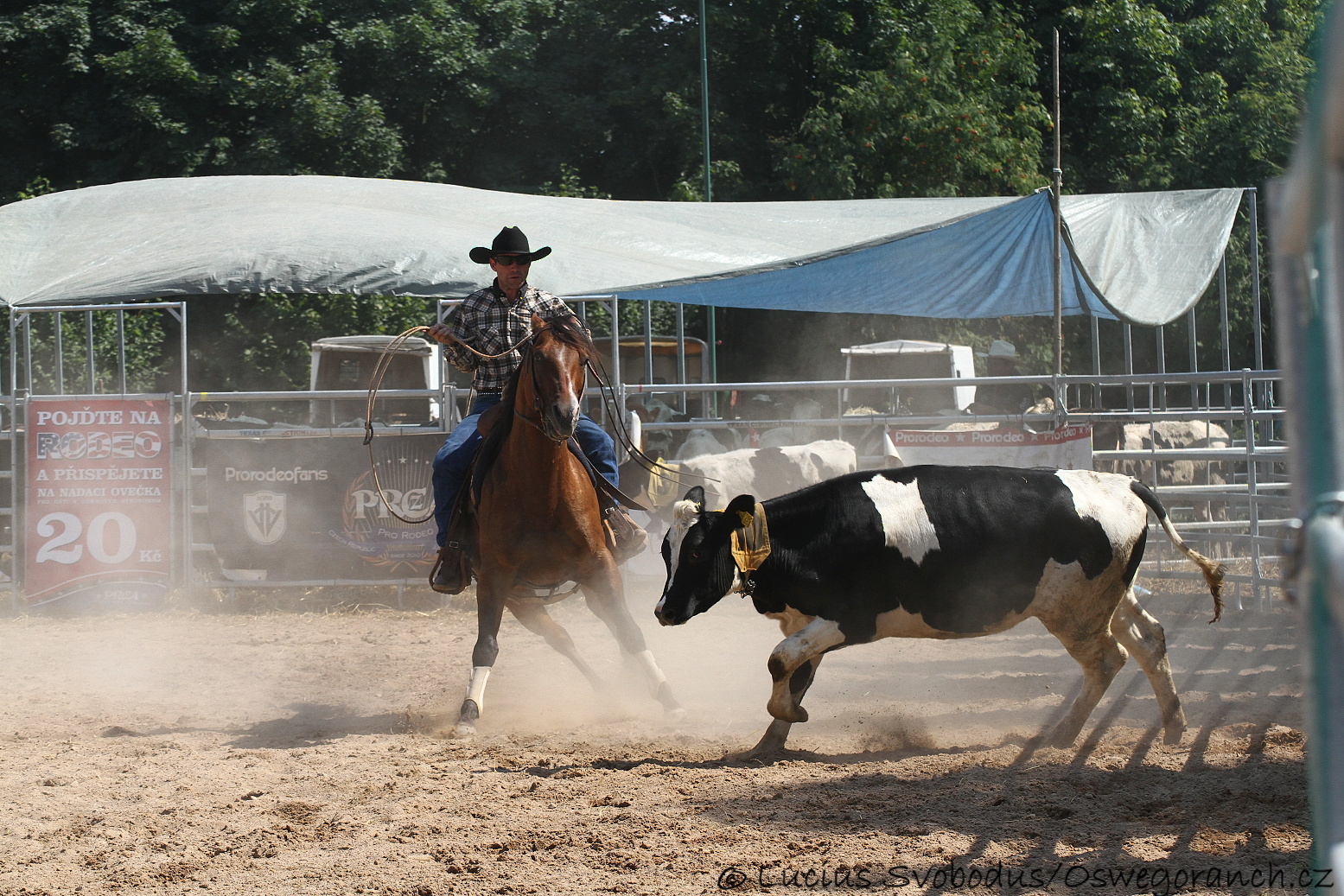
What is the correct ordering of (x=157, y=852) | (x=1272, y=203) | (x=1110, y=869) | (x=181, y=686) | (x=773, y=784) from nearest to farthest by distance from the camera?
(x=1272, y=203) < (x=1110, y=869) < (x=157, y=852) < (x=773, y=784) < (x=181, y=686)

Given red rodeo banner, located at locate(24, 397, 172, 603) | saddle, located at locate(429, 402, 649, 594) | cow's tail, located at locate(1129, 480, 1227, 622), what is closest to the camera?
cow's tail, located at locate(1129, 480, 1227, 622)

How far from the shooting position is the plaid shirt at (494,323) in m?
5.99

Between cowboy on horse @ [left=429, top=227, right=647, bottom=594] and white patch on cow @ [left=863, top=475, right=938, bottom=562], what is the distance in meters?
1.64

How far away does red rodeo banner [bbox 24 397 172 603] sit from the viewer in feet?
30.5

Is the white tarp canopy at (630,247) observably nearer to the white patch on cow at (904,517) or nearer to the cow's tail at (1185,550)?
the cow's tail at (1185,550)

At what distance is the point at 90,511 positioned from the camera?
9.32m

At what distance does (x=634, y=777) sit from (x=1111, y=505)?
2322 millimetres

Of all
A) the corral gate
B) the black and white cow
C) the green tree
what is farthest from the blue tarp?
the green tree

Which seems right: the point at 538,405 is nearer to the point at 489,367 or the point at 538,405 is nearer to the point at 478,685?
the point at 489,367

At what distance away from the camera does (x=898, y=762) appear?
465cm

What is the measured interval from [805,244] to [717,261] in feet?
2.72

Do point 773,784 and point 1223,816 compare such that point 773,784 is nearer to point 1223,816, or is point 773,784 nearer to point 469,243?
point 1223,816

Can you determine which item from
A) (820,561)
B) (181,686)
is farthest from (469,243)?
(820,561)

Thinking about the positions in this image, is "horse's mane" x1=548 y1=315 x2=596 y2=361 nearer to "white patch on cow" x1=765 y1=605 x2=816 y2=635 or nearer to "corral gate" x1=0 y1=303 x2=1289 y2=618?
"white patch on cow" x1=765 y1=605 x2=816 y2=635
